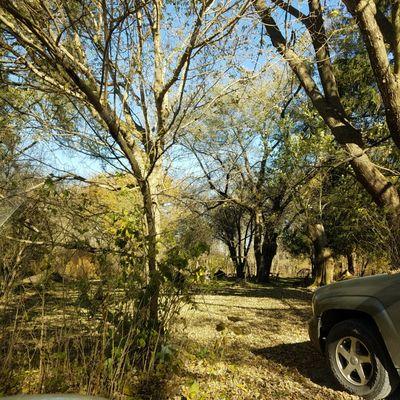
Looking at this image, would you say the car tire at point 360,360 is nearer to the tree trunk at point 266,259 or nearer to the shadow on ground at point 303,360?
the shadow on ground at point 303,360

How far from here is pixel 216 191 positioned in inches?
821

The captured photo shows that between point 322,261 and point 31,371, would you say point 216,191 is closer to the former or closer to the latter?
point 322,261

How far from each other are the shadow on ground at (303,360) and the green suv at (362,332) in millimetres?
359

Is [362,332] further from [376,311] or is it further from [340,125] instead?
[340,125]

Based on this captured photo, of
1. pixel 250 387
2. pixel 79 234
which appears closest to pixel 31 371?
pixel 79 234

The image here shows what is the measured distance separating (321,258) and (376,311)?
607 inches

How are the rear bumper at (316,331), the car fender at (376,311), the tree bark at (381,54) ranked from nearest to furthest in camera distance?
the car fender at (376,311), the rear bumper at (316,331), the tree bark at (381,54)

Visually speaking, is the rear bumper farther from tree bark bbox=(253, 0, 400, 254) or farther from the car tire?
tree bark bbox=(253, 0, 400, 254)

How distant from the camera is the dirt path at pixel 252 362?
463 cm

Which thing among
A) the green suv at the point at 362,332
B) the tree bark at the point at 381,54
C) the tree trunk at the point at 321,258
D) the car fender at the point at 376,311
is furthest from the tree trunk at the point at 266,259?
the car fender at the point at 376,311

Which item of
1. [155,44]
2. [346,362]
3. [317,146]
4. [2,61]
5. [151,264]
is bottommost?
[346,362]

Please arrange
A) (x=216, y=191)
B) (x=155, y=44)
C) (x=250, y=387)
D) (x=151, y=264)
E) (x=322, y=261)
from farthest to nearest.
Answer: (x=216, y=191), (x=322, y=261), (x=155, y=44), (x=250, y=387), (x=151, y=264)

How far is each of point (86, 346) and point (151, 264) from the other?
1012 millimetres

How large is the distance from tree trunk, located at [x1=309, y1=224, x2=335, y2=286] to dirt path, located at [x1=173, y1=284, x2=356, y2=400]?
10.2m
